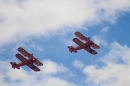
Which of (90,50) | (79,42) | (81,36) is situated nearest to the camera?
(81,36)

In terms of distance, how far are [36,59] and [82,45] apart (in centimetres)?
1524

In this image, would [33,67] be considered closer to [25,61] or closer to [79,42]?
[25,61]

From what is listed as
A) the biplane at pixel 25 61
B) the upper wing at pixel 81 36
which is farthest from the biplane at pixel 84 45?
the biplane at pixel 25 61

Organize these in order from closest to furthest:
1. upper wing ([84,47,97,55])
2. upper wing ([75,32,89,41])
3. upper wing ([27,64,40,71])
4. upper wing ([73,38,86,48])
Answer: upper wing ([75,32,89,41])
upper wing ([73,38,86,48])
upper wing ([27,64,40,71])
upper wing ([84,47,97,55])

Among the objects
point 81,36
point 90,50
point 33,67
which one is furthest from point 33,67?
point 90,50

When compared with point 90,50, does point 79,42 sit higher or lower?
higher

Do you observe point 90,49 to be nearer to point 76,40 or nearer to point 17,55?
point 76,40

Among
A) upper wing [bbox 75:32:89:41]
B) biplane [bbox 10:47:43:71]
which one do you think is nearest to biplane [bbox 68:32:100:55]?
upper wing [bbox 75:32:89:41]

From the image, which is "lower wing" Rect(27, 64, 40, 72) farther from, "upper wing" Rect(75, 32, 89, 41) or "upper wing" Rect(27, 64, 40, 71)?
"upper wing" Rect(75, 32, 89, 41)

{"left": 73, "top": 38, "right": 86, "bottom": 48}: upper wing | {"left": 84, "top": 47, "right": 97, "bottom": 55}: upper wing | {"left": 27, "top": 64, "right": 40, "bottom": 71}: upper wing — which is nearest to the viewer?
{"left": 73, "top": 38, "right": 86, "bottom": 48}: upper wing

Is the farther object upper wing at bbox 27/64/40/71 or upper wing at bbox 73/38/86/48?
upper wing at bbox 27/64/40/71

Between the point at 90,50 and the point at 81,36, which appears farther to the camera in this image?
the point at 90,50

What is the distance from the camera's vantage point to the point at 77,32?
115438mm

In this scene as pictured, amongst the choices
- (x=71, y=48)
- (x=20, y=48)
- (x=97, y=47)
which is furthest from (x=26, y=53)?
(x=97, y=47)
